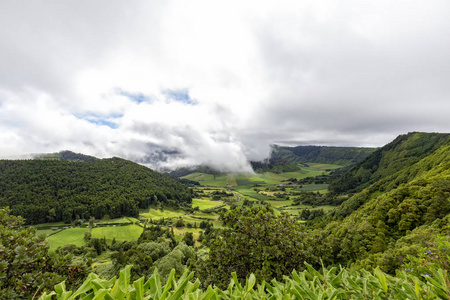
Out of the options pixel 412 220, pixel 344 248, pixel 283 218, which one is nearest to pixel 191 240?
pixel 344 248

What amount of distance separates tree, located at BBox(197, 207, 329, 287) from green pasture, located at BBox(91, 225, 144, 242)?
102 m

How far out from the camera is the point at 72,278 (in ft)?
23.4

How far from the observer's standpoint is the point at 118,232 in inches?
3807

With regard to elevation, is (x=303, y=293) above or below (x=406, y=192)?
above

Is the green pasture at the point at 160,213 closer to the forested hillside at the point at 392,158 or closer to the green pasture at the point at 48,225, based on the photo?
the green pasture at the point at 48,225

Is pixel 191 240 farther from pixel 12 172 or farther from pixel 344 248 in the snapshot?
pixel 12 172

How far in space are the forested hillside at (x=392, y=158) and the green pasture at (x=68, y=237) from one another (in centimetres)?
19751

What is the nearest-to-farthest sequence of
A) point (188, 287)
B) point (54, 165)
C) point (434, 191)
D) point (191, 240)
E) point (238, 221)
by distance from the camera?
1. point (188, 287)
2. point (238, 221)
3. point (434, 191)
4. point (191, 240)
5. point (54, 165)

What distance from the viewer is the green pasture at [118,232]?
9112 cm

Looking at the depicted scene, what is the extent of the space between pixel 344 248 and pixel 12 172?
239 meters

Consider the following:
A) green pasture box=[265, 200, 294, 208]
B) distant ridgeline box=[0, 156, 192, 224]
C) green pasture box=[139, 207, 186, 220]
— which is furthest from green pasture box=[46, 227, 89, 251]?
green pasture box=[265, 200, 294, 208]

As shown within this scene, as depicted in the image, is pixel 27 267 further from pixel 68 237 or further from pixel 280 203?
pixel 280 203

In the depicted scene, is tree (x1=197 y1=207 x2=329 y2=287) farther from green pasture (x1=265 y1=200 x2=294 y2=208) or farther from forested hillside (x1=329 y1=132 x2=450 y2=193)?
forested hillside (x1=329 y1=132 x2=450 y2=193)

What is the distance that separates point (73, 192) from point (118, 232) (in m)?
79.1
